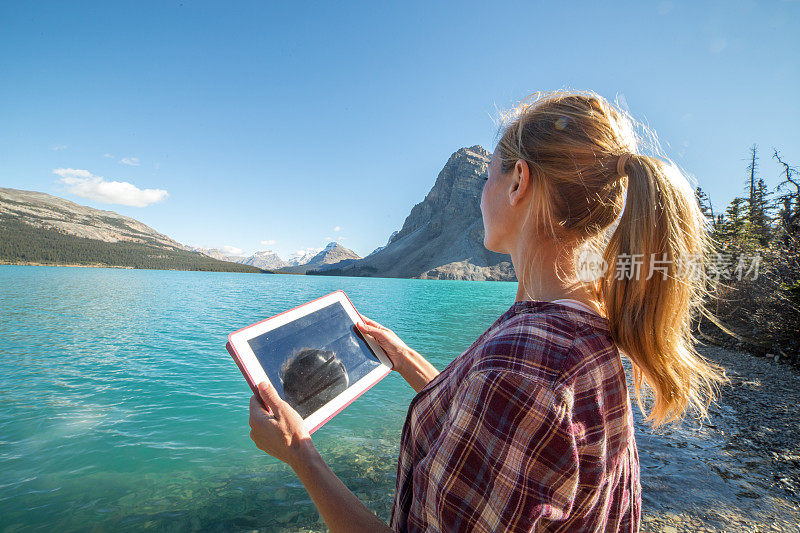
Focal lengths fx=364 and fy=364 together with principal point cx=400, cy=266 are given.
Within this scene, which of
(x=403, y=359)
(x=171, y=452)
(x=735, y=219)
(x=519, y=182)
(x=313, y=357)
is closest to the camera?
(x=519, y=182)

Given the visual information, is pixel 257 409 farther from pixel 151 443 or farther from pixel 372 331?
pixel 151 443

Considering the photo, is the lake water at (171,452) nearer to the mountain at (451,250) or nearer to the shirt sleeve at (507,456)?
the shirt sleeve at (507,456)

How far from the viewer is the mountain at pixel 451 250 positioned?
148m

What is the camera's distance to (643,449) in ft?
20.7

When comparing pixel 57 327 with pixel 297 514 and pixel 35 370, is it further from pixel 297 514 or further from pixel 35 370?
pixel 297 514

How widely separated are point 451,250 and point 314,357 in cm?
16164

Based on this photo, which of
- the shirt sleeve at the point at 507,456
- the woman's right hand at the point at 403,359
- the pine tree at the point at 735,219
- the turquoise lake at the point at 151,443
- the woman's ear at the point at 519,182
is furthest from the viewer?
the pine tree at the point at 735,219

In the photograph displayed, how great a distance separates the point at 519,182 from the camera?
48.3 inches

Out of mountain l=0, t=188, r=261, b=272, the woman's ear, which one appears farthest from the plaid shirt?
Result: mountain l=0, t=188, r=261, b=272

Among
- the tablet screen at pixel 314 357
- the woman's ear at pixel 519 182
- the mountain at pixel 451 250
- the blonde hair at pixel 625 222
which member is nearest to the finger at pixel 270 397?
the tablet screen at pixel 314 357

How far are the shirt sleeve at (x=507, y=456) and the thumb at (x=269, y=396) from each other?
0.80 meters

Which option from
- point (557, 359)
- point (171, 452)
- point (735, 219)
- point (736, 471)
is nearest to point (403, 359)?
point (557, 359)

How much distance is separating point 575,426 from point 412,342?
1680 centimetres

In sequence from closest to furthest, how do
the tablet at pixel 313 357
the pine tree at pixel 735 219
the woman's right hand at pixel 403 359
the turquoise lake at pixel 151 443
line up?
1. the tablet at pixel 313 357
2. the woman's right hand at pixel 403 359
3. the turquoise lake at pixel 151 443
4. the pine tree at pixel 735 219
